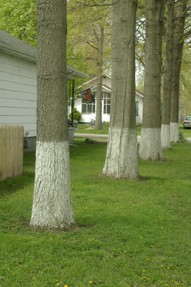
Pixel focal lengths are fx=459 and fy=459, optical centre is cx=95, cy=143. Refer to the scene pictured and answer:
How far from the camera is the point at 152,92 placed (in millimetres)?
14859

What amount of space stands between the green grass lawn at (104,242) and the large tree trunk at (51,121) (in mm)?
334

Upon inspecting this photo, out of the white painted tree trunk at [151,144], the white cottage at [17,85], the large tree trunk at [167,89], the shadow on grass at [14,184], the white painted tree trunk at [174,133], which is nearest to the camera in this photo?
the shadow on grass at [14,184]

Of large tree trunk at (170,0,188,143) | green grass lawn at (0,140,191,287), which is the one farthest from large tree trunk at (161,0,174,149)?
green grass lawn at (0,140,191,287)

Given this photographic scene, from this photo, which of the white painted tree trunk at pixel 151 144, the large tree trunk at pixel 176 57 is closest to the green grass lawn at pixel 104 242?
the white painted tree trunk at pixel 151 144

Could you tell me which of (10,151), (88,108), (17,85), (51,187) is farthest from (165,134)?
(88,108)

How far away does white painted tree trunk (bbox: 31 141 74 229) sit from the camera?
18.7 feet

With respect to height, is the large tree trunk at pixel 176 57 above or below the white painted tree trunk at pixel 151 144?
above

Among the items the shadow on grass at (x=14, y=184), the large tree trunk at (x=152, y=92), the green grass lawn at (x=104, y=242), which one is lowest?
the green grass lawn at (x=104, y=242)

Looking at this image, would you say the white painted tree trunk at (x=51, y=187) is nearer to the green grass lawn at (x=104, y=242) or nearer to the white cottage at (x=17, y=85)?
the green grass lawn at (x=104, y=242)

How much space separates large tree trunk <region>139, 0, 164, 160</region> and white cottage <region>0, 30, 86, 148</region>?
3764mm

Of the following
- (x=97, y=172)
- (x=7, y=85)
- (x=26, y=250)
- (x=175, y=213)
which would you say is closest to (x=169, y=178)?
(x=97, y=172)

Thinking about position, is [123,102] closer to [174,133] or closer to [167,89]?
[167,89]

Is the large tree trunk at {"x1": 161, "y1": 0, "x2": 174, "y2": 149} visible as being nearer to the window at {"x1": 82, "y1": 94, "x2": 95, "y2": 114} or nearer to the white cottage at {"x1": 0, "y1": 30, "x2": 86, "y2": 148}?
the white cottage at {"x1": 0, "y1": 30, "x2": 86, "y2": 148}

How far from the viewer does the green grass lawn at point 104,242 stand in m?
4.39
